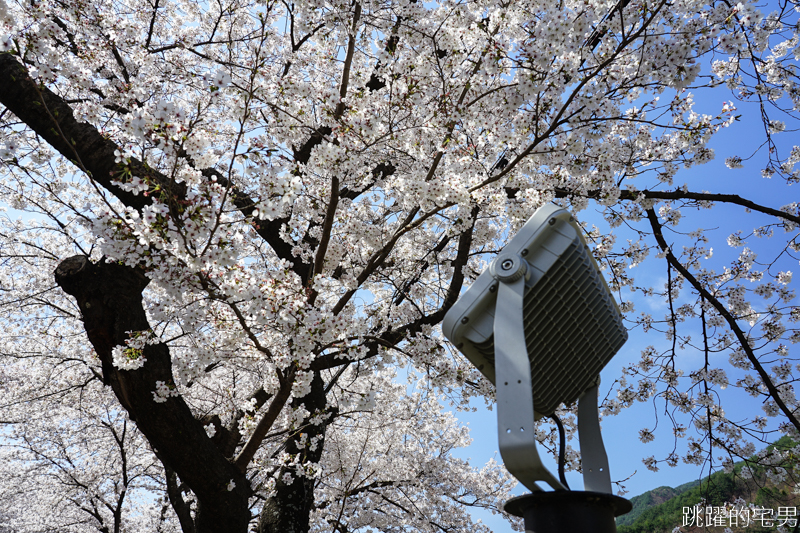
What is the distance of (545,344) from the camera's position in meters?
1.62

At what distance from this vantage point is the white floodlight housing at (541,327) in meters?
1.37

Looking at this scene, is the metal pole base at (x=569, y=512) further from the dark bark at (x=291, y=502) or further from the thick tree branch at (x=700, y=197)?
the thick tree branch at (x=700, y=197)

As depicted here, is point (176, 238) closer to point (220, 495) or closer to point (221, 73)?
point (221, 73)

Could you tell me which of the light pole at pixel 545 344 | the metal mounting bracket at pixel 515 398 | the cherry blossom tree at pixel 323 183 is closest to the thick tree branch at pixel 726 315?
the cherry blossom tree at pixel 323 183

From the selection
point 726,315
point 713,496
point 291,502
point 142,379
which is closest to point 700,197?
point 726,315

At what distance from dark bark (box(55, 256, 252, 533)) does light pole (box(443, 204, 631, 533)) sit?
9.87 feet

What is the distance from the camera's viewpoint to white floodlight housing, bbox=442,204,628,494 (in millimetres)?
1367

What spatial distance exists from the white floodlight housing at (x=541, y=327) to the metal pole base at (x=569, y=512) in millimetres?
39

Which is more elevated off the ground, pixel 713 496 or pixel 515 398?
pixel 713 496

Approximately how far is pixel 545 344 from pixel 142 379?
3.26 m

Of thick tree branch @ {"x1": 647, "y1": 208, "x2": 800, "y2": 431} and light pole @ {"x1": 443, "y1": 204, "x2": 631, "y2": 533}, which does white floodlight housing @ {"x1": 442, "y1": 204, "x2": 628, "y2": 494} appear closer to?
light pole @ {"x1": 443, "y1": 204, "x2": 631, "y2": 533}

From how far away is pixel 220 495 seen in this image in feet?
13.0

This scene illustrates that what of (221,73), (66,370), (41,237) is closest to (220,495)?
(221,73)

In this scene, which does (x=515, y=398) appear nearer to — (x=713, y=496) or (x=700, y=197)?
(x=700, y=197)
